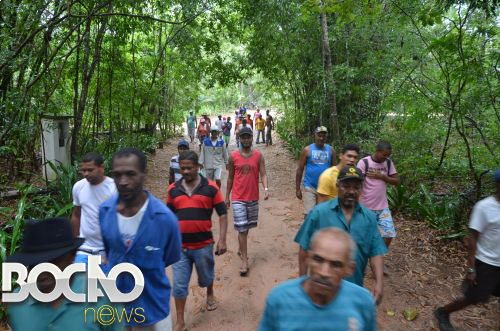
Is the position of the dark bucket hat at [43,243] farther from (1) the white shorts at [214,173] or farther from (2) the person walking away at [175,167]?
(1) the white shorts at [214,173]

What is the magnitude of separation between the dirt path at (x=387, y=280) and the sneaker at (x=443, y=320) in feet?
1.01

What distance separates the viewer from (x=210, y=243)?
3834mm

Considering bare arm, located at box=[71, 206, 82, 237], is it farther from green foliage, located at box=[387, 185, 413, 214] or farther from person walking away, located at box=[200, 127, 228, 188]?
green foliage, located at box=[387, 185, 413, 214]

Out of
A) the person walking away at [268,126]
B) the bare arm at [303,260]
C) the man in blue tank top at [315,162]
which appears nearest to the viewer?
the bare arm at [303,260]

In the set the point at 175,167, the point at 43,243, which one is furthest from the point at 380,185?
the point at 43,243

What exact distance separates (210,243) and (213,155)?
4138 mm

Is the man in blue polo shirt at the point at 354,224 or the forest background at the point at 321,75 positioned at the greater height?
the forest background at the point at 321,75

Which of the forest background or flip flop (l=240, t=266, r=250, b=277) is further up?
the forest background

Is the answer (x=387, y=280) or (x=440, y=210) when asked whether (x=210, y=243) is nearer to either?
(x=387, y=280)

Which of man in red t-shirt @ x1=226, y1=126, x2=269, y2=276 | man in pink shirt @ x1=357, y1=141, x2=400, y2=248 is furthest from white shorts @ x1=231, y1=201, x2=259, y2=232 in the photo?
man in pink shirt @ x1=357, y1=141, x2=400, y2=248

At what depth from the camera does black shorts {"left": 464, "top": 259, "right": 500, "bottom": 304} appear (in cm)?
345

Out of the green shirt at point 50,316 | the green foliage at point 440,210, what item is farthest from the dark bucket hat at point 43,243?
the green foliage at point 440,210

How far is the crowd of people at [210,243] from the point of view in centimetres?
186

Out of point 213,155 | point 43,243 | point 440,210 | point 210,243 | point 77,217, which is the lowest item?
point 440,210
